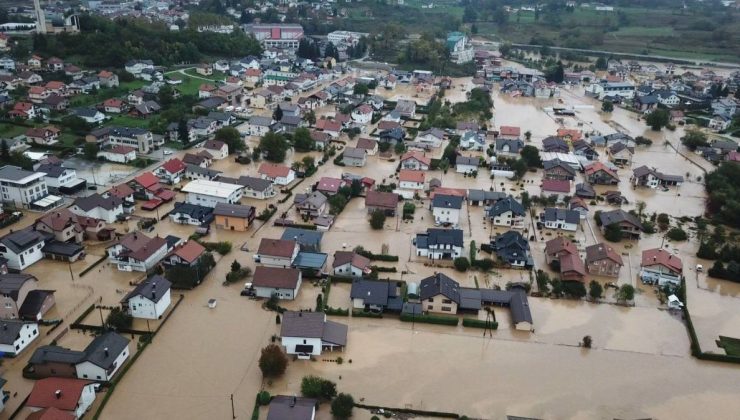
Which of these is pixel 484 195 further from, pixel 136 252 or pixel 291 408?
pixel 291 408

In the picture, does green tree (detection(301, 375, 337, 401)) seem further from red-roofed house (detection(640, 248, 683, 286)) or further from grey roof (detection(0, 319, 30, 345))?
red-roofed house (detection(640, 248, 683, 286))

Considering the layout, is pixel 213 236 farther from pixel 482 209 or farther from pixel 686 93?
pixel 686 93

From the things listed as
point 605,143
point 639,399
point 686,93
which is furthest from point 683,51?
point 639,399

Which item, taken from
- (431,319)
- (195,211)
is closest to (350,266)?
(431,319)

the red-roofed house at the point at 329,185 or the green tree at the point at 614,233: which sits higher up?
the red-roofed house at the point at 329,185

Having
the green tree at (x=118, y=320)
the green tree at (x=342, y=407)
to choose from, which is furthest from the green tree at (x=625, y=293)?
the green tree at (x=118, y=320)

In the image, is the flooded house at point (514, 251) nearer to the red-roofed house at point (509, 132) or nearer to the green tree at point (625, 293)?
the green tree at point (625, 293)
